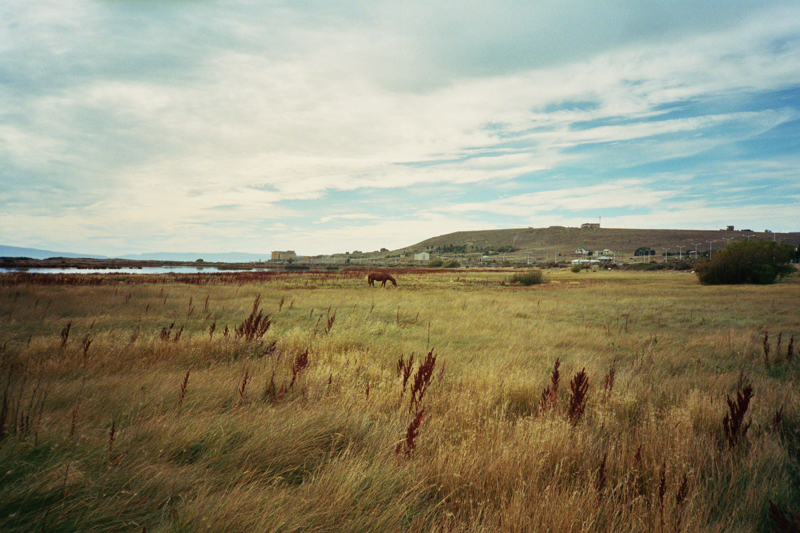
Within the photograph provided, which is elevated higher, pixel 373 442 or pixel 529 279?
pixel 373 442

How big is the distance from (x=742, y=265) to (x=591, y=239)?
11464cm

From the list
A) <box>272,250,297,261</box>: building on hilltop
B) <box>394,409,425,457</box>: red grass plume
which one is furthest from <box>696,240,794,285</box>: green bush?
<box>272,250,297,261</box>: building on hilltop

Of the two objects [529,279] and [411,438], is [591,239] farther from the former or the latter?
[411,438]

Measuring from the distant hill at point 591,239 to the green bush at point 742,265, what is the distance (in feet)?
273

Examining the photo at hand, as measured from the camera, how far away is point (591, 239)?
439 feet

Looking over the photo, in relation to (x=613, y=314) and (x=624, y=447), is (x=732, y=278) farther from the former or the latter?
(x=624, y=447)

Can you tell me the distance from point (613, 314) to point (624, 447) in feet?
40.6

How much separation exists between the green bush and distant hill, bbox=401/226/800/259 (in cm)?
8309

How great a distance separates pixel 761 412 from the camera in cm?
445

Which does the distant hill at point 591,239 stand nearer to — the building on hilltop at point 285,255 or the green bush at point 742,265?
the building on hilltop at point 285,255

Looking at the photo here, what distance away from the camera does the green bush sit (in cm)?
2769

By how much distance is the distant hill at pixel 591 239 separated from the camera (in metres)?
115

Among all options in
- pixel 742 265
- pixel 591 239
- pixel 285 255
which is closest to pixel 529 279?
pixel 742 265

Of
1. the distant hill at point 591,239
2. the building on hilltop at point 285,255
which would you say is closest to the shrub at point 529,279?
the distant hill at point 591,239
